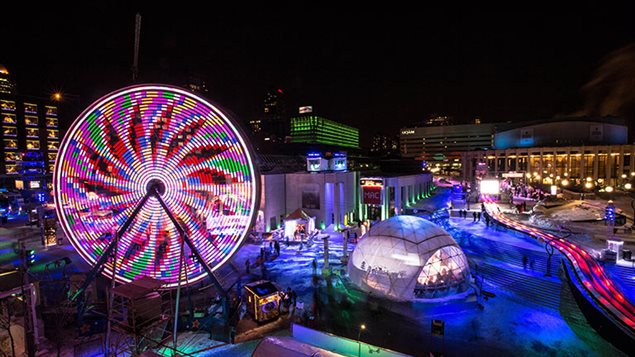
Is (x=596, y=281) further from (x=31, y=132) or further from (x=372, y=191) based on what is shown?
(x=31, y=132)

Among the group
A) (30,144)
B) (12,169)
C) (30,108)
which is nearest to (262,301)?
(12,169)

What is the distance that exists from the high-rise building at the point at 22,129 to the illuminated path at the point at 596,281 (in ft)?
254

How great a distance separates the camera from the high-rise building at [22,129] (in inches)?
2579

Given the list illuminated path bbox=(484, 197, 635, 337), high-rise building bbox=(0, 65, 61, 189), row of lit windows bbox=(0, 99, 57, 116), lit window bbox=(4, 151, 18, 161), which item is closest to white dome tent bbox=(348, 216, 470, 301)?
illuminated path bbox=(484, 197, 635, 337)

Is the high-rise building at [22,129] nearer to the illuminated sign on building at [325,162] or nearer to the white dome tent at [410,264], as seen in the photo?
the illuminated sign on building at [325,162]

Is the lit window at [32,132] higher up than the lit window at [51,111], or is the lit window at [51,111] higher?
the lit window at [51,111]

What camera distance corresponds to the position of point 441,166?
144m

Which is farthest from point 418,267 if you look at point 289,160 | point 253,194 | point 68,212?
point 289,160

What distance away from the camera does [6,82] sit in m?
74.0

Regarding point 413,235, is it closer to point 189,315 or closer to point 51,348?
point 189,315

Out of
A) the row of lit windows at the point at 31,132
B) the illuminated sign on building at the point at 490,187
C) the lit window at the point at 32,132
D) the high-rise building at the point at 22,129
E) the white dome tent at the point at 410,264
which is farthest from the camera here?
the lit window at the point at 32,132

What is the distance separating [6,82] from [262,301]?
310ft

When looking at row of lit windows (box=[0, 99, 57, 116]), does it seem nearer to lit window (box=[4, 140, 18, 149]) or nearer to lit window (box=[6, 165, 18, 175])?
lit window (box=[4, 140, 18, 149])

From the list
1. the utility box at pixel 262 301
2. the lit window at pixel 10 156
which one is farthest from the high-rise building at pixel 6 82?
the utility box at pixel 262 301
